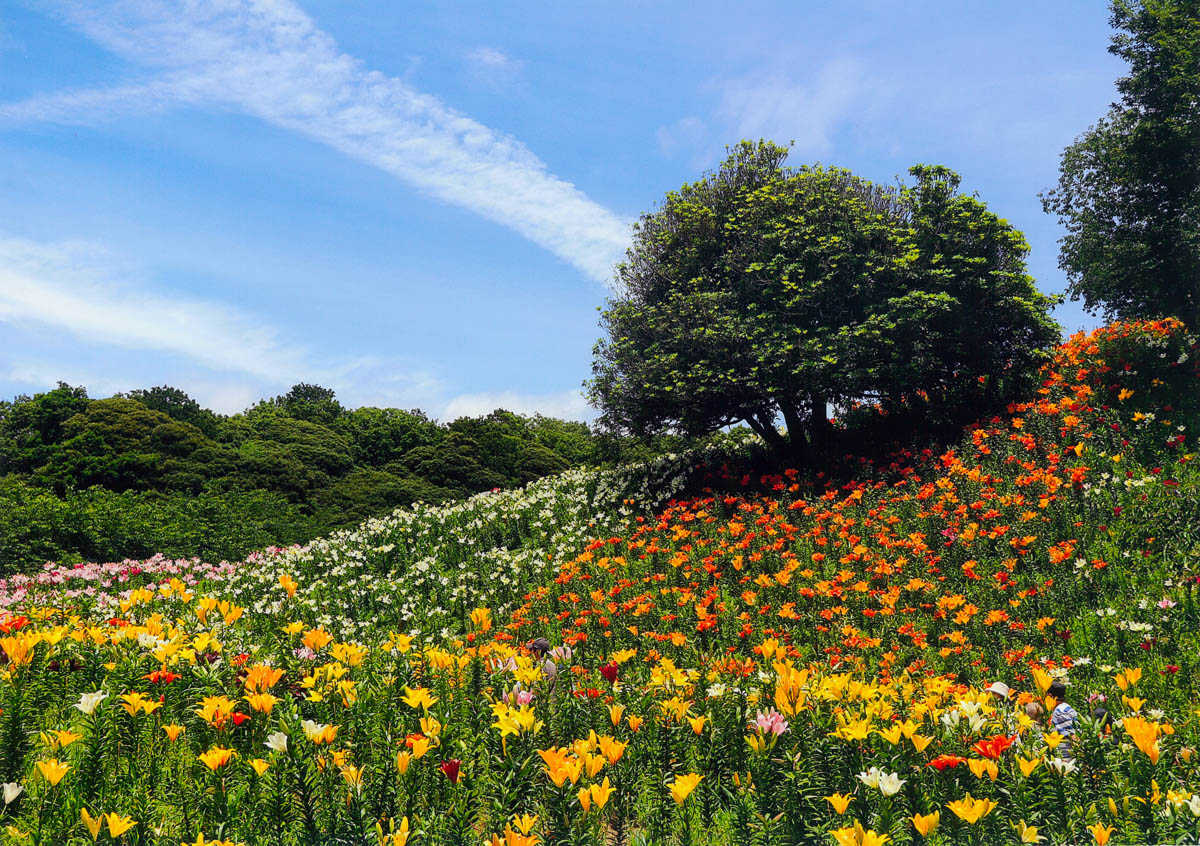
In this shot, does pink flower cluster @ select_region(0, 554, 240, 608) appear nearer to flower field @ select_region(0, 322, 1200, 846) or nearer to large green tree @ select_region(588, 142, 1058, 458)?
flower field @ select_region(0, 322, 1200, 846)

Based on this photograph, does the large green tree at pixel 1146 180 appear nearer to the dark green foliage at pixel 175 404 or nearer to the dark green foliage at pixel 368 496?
the dark green foliage at pixel 368 496


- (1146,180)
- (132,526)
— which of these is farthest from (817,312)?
(132,526)

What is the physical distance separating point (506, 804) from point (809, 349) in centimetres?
1158

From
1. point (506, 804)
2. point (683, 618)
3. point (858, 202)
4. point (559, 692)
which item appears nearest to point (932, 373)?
point (858, 202)

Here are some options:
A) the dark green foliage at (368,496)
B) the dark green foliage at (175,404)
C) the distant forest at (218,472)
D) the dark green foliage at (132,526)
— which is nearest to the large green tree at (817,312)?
the distant forest at (218,472)

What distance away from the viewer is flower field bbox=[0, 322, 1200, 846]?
3080 millimetres

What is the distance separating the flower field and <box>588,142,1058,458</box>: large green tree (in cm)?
362

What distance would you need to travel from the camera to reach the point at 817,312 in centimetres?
1456

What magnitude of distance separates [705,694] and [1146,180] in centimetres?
2152

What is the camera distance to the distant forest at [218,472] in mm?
14586

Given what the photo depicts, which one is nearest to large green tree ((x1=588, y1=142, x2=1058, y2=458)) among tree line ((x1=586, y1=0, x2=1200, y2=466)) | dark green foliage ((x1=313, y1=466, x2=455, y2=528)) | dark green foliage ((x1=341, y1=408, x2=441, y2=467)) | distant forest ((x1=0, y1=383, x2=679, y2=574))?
tree line ((x1=586, y1=0, x2=1200, y2=466))

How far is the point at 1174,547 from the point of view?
26.3 feet

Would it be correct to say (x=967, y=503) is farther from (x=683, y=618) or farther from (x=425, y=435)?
(x=425, y=435)

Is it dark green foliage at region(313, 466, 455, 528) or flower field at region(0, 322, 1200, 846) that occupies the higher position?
dark green foliage at region(313, 466, 455, 528)
